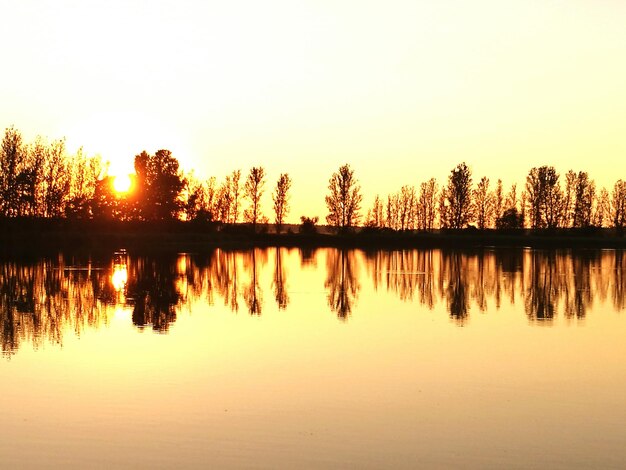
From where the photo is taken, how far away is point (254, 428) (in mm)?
10367

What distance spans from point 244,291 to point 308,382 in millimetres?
17435

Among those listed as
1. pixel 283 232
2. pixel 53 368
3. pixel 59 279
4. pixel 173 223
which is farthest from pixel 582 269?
pixel 283 232

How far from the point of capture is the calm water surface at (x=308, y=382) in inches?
372

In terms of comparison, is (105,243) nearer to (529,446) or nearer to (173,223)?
(173,223)

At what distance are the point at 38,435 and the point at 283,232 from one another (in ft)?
337

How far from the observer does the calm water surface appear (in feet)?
31.0

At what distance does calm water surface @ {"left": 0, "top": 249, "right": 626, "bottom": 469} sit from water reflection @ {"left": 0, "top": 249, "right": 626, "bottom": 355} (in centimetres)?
21

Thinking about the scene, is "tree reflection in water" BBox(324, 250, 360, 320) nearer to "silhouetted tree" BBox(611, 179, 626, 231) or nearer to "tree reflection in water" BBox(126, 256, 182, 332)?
"tree reflection in water" BBox(126, 256, 182, 332)

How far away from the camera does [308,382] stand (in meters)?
13.3

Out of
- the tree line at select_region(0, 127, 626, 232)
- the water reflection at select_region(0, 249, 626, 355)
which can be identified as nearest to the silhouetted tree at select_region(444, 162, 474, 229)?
the tree line at select_region(0, 127, 626, 232)

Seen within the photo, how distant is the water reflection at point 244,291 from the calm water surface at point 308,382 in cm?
21

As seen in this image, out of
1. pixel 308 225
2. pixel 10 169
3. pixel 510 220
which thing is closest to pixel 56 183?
pixel 10 169

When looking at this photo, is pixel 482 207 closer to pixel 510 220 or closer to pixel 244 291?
pixel 510 220

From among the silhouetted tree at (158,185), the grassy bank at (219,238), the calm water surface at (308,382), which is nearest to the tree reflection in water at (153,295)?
the calm water surface at (308,382)
